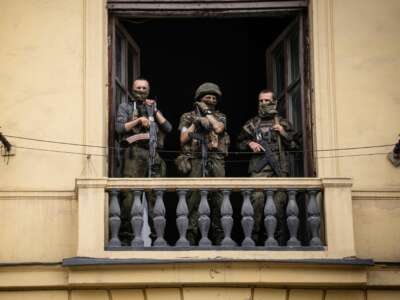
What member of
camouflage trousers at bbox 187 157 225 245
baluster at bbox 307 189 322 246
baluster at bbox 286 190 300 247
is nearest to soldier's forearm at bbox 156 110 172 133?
camouflage trousers at bbox 187 157 225 245

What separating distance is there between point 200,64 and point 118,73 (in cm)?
387

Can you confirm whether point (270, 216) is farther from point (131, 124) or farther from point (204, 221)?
point (131, 124)

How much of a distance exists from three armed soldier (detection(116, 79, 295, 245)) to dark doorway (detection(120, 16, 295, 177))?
3485mm

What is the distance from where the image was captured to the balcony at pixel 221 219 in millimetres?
13742

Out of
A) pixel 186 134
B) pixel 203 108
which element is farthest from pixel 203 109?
pixel 186 134

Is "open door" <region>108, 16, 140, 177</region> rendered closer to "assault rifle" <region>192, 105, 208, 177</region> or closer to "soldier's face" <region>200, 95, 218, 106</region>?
"assault rifle" <region>192, 105, 208, 177</region>

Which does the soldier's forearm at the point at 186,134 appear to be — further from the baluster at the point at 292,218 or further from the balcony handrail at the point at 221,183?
the baluster at the point at 292,218

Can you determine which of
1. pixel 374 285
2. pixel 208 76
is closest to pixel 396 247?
pixel 374 285

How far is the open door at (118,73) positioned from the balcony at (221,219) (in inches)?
28.6

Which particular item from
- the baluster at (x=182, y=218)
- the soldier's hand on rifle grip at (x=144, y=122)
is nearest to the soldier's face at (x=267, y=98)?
the soldier's hand on rifle grip at (x=144, y=122)

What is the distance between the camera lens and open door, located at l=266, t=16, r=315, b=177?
15.0 metres

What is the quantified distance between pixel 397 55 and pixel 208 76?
189 inches

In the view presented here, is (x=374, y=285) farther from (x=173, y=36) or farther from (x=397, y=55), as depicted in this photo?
(x=173, y=36)

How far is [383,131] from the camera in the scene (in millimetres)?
14672
